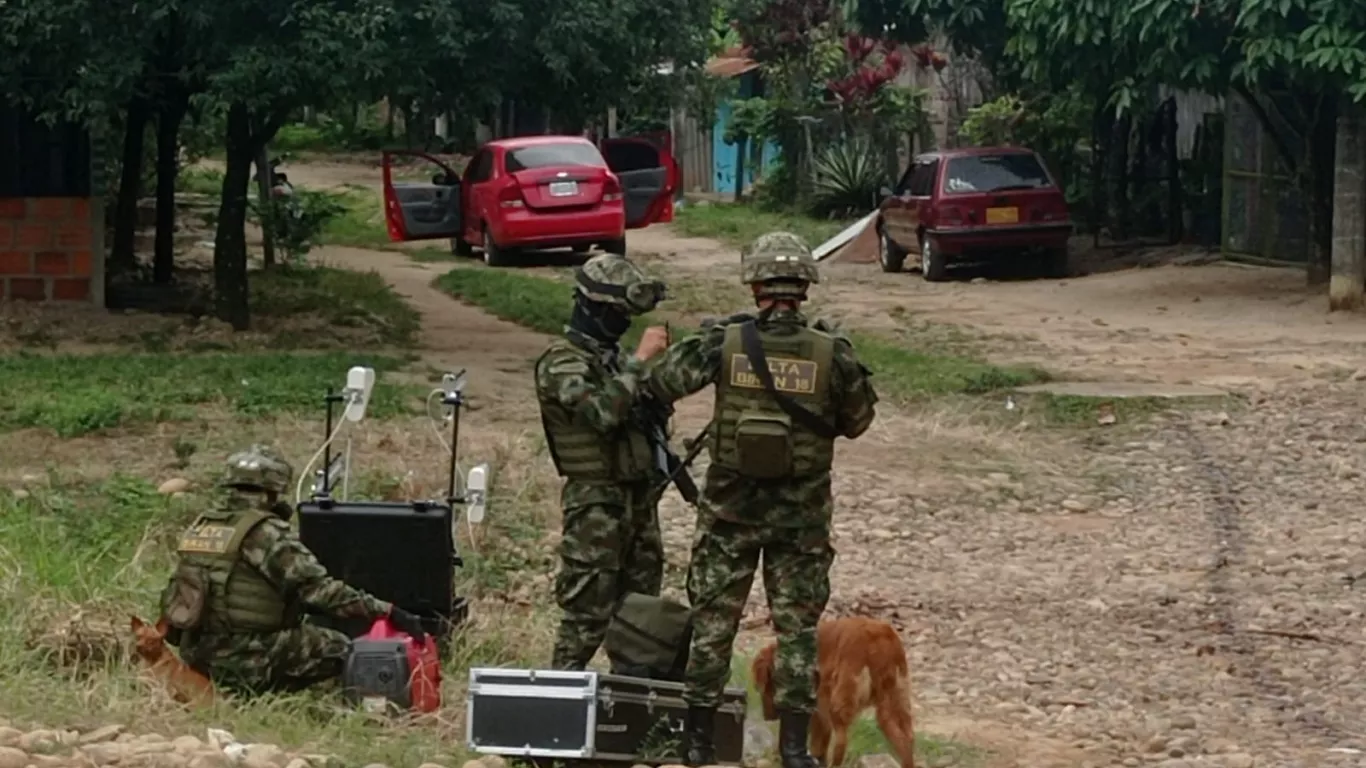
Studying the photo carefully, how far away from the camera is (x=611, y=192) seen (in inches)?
960

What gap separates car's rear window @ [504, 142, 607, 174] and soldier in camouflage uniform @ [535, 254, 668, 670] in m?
17.9

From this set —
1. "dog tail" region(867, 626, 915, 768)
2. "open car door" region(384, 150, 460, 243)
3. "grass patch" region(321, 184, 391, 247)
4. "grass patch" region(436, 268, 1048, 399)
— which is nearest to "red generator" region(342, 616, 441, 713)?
"dog tail" region(867, 626, 915, 768)

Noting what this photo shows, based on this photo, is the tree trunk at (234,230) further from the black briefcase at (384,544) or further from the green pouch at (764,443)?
the green pouch at (764,443)

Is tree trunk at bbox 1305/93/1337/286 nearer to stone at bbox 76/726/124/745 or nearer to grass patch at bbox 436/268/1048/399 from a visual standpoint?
grass patch at bbox 436/268/1048/399

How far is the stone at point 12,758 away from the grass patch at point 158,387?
696 cm

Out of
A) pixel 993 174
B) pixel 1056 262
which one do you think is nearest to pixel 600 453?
pixel 993 174

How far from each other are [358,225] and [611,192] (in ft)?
24.9

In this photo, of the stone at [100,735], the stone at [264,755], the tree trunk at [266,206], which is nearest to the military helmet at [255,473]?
the stone at [100,735]

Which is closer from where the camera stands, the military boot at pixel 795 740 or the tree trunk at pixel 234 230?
the military boot at pixel 795 740

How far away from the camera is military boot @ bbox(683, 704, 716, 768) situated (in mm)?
6527

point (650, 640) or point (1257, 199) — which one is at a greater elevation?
point (1257, 199)

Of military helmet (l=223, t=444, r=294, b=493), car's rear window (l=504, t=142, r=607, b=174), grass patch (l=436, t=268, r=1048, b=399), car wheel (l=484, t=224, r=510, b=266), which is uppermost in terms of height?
car's rear window (l=504, t=142, r=607, b=174)

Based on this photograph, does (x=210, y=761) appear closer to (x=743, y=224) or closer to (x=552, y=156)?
(x=552, y=156)

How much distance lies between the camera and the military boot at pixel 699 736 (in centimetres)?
653
